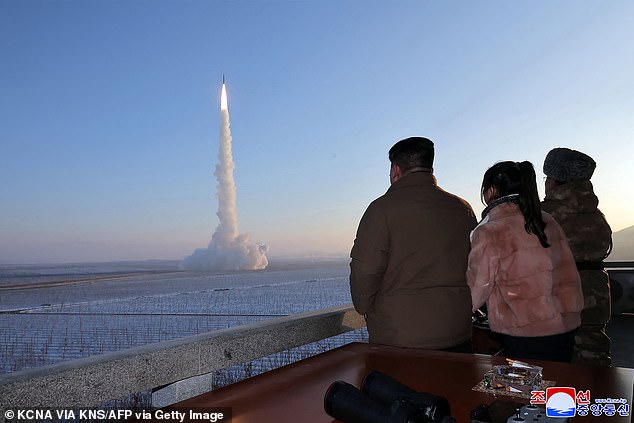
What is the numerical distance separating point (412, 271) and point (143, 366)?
155 cm

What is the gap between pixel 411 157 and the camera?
3328mm

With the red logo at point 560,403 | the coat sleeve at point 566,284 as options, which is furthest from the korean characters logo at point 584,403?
the coat sleeve at point 566,284

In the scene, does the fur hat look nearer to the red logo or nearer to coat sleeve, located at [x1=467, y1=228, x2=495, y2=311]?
coat sleeve, located at [x1=467, y1=228, x2=495, y2=311]

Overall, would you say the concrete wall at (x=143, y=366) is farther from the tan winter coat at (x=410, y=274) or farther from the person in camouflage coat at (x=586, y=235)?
the person in camouflage coat at (x=586, y=235)

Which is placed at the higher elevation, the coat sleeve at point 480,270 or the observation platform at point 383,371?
the coat sleeve at point 480,270

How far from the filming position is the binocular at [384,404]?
1.37m

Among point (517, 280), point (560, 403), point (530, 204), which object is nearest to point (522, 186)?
point (530, 204)

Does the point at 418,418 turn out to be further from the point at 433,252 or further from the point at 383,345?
the point at 433,252

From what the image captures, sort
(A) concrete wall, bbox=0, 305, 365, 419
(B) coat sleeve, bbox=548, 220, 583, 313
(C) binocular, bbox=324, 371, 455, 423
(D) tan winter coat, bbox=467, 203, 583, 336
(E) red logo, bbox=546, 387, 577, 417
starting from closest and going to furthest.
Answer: (C) binocular, bbox=324, 371, 455, 423
(E) red logo, bbox=546, 387, 577, 417
(A) concrete wall, bbox=0, 305, 365, 419
(D) tan winter coat, bbox=467, 203, 583, 336
(B) coat sleeve, bbox=548, 220, 583, 313

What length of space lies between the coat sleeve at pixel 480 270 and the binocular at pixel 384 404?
155cm

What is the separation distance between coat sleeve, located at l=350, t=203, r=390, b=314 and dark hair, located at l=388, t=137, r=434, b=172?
395mm

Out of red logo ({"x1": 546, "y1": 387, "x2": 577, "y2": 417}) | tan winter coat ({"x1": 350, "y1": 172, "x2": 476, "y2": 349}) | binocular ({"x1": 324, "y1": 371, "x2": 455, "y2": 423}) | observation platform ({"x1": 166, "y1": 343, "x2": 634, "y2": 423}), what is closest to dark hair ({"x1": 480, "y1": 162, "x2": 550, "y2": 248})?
tan winter coat ({"x1": 350, "y1": 172, "x2": 476, "y2": 349})

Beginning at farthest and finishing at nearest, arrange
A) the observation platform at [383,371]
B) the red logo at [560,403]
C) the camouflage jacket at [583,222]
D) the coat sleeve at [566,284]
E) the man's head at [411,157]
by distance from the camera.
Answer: the camouflage jacket at [583,222]
the man's head at [411,157]
the coat sleeve at [566,284]
the observation platform at [383,371]
the red logo at [560,403]

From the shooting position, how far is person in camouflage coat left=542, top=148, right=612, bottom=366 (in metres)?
4.36
